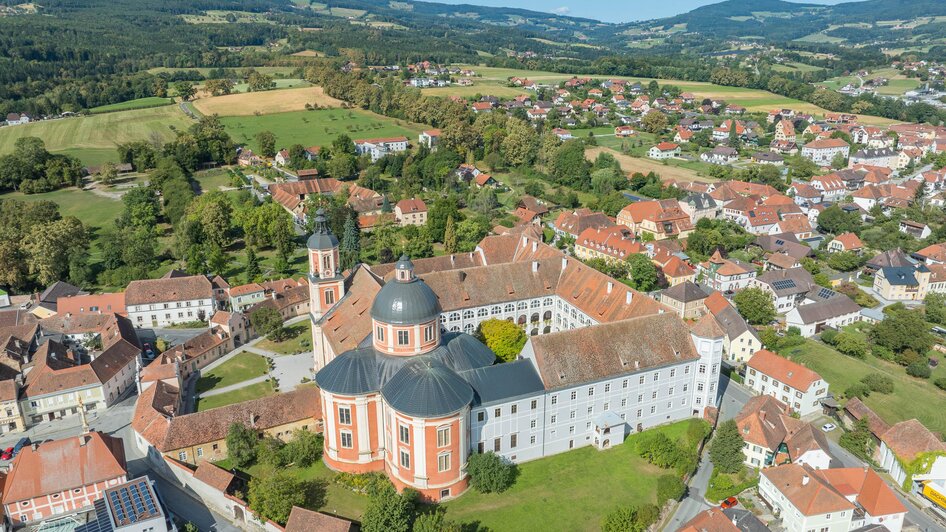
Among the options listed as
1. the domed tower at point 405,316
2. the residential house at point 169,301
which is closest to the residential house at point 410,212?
the residential house at point 169,301

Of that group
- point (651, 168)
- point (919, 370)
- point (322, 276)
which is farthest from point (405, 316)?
point (651, 168)

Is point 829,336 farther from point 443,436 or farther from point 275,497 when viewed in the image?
point 275,497

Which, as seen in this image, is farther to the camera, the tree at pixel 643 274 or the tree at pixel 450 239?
the tree at pixel 450 239

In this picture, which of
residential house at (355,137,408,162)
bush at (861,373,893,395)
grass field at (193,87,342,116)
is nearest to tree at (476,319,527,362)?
bush at (861,373,893,395)

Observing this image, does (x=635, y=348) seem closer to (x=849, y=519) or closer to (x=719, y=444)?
(x=719, y=444)

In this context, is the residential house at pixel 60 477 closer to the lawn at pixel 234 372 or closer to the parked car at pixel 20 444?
the parked car at pixel 20 444

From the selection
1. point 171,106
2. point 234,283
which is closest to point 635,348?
point 234,283

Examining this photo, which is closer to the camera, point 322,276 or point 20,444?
point 20,444
